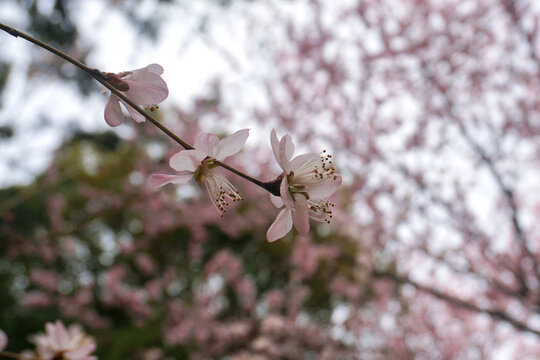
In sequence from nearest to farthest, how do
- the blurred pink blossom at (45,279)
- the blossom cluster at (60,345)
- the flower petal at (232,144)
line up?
the flower petal at (232,144) < the blossom cluster at (60,345) < the blurred pink blossom at (45,279)

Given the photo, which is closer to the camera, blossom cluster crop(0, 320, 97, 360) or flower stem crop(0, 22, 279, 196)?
flower stem crop(0, 22, 279, 196)

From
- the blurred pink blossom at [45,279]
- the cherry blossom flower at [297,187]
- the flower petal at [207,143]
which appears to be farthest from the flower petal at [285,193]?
the blurred pink blossom at [45,279]

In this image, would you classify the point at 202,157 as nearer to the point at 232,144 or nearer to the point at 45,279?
the point at 232,144

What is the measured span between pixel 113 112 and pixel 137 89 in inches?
2.1

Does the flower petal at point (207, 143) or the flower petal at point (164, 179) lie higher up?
the flower petal at point (207, 143)

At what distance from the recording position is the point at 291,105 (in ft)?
16.1

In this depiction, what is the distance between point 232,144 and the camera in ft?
2.17

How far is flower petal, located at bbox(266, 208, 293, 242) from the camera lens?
0.64 metres

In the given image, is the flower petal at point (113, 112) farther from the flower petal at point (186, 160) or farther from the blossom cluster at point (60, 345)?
the blossom cluster at point (60, 345)

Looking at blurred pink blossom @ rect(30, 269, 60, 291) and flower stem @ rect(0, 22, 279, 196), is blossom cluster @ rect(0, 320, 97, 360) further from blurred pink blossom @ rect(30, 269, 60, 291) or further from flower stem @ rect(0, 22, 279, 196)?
blurred pink blossom @ rect(30, 269, 60, 291)

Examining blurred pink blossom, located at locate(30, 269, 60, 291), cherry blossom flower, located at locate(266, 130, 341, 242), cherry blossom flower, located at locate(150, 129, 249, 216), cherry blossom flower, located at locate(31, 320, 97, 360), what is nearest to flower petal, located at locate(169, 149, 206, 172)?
cherry blossom flower, located at locate(150, 129, 249, 216)

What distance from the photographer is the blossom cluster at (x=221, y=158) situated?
24.7 inches

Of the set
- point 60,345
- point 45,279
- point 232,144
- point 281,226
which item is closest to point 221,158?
point 232,144

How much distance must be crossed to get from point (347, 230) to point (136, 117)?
4.52 meters
